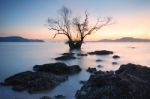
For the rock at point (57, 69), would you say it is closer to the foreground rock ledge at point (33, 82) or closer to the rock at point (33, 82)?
the foreground rock ledge at point (33, 82)

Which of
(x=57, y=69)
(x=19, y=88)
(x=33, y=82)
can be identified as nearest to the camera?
A: (x=19, y=88)

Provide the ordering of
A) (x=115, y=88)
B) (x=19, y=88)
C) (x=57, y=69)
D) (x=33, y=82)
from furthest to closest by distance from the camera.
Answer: (x=57, y=69)
(x=33, y=82)
(x=19, y=88)
(x=115, y=88)

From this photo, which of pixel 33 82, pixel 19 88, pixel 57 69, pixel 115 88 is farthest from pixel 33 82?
pixel 115 88

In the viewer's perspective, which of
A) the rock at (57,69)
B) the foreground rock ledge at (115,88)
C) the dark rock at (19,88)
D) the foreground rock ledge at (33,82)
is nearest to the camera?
the foreground rock ledge at (115,88)

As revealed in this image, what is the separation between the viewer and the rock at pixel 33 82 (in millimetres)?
10273

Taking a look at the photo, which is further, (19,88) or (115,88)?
(19,88)

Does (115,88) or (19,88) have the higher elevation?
(115,88)

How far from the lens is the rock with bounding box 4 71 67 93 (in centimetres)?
1027

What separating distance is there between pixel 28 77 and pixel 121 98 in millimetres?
5859

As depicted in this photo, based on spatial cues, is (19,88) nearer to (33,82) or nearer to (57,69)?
(33,82)

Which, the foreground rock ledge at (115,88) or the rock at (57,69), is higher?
the foreground rock ledge at (115,88)

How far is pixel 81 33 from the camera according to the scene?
4922 cm

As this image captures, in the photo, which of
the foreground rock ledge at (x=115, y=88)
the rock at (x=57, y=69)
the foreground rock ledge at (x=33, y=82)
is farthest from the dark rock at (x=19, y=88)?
the rock at (x=57, y=69)

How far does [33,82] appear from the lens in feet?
34.8
